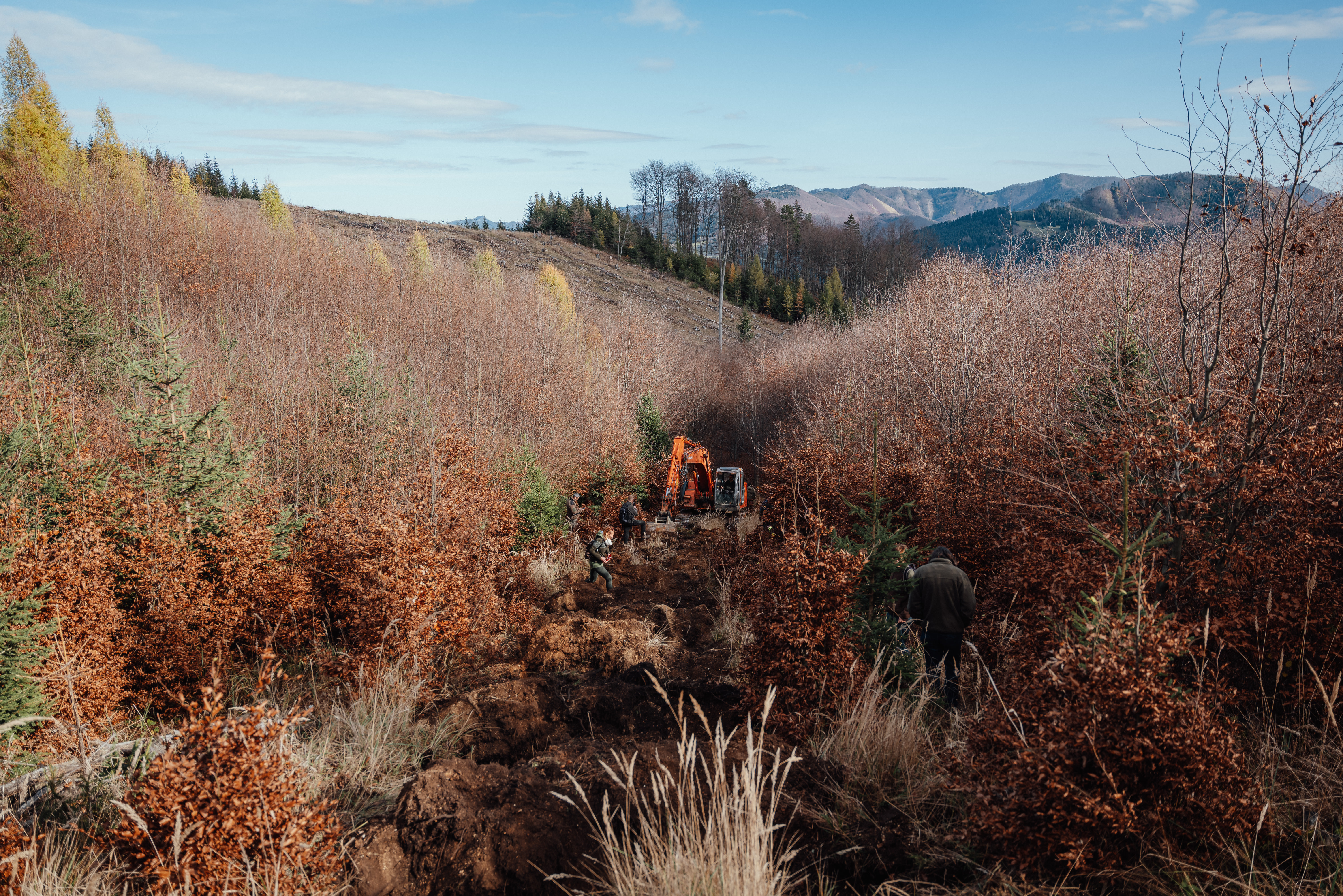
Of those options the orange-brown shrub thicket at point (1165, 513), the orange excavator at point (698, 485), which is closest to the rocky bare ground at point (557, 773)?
the orange-brown shrub thicket at point (1165, 513)

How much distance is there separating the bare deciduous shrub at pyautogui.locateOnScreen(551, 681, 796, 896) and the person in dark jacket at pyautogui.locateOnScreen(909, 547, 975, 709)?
3394mm

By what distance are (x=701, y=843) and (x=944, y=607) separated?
451 centimetres

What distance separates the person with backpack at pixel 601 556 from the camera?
12586 millimetres

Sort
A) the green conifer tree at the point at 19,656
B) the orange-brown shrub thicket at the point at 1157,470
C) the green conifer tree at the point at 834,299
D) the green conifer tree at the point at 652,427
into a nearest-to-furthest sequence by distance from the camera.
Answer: the orange-brown shrub thicket at the point at 1157,470 < the green conifer tree at the point at 19,656 < the green conifer tree at the point at 652,427 < the green conifer tree at the point at 834,299

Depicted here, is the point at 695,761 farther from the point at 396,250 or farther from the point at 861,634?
the point at 396,250

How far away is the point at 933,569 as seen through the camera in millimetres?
6684

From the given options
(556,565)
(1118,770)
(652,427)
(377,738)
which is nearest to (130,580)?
(377,738)

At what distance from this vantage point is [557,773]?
15.0ft

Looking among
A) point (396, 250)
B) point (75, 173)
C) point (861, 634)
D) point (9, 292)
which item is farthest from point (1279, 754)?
point (396, 250)

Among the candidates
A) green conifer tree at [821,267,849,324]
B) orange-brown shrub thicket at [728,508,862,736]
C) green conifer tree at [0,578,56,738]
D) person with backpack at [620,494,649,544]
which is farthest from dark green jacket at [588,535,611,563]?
green conifer tree at [821,267,849,324]

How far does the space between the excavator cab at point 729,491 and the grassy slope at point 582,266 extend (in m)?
29.1

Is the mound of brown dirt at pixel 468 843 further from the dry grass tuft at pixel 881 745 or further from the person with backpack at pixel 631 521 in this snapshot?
the person with backpack at pixel 631 521

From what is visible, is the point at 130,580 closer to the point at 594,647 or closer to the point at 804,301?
the point at 594,647

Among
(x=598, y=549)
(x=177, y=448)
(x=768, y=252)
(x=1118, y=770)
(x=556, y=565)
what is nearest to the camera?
(x=1118, y=770)
